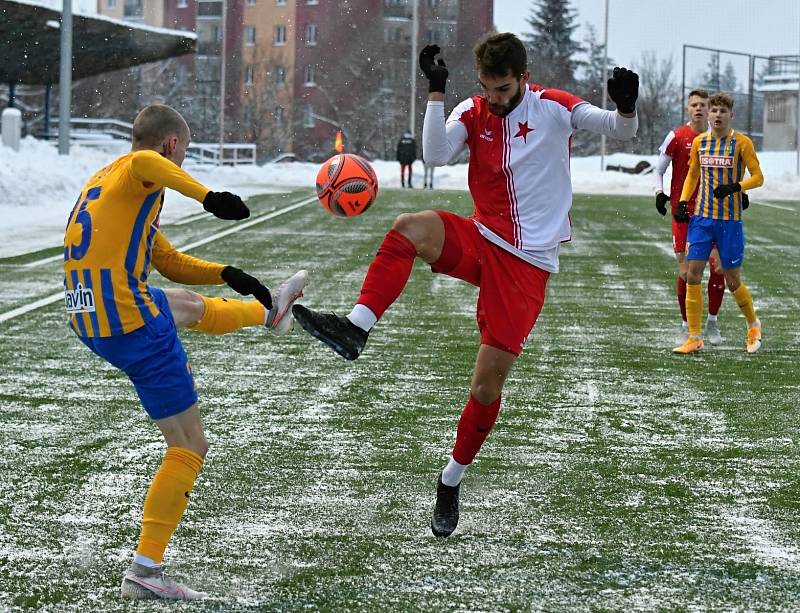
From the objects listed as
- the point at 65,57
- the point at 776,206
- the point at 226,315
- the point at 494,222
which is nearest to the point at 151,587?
the point at 226,315

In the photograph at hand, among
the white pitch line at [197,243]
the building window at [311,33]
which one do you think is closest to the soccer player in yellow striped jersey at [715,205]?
the white pitch line at [197,243]

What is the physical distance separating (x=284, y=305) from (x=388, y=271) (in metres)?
0.55

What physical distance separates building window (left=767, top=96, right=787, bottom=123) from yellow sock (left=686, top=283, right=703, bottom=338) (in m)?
42.3

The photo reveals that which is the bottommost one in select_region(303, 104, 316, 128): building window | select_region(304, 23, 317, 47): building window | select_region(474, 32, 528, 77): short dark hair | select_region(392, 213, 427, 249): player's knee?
select_region(392, 213, 427, 249): player's knee

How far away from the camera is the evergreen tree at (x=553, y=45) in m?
66.2

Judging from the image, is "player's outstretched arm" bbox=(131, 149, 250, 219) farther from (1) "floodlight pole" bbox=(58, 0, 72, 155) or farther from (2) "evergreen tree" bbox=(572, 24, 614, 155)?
(2) "evergreen tree" bbox=(572, 24, 614, 155)

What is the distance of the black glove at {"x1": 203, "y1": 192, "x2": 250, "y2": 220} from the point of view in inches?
159

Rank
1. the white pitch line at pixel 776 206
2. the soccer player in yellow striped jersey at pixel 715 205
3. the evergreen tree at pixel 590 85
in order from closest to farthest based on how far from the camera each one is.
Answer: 1. the soccer player in yellow striped jersey at pixel 715 205
2. the white pitch line at pixel 776 206
3. the evergreen tree at pixel 590 85

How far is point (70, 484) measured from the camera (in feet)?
18.4

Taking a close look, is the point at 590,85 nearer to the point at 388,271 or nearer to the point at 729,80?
the point at 729,80

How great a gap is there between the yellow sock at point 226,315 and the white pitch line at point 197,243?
605 cm

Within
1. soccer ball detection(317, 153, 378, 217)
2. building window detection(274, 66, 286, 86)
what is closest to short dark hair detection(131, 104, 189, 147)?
soccer ball detection(317, 153, 378, 217)

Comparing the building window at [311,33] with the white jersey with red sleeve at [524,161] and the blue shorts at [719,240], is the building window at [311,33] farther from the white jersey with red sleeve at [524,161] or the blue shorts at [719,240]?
the white jersey with red sleeve at [524,161]

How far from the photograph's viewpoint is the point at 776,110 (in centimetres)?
5041
